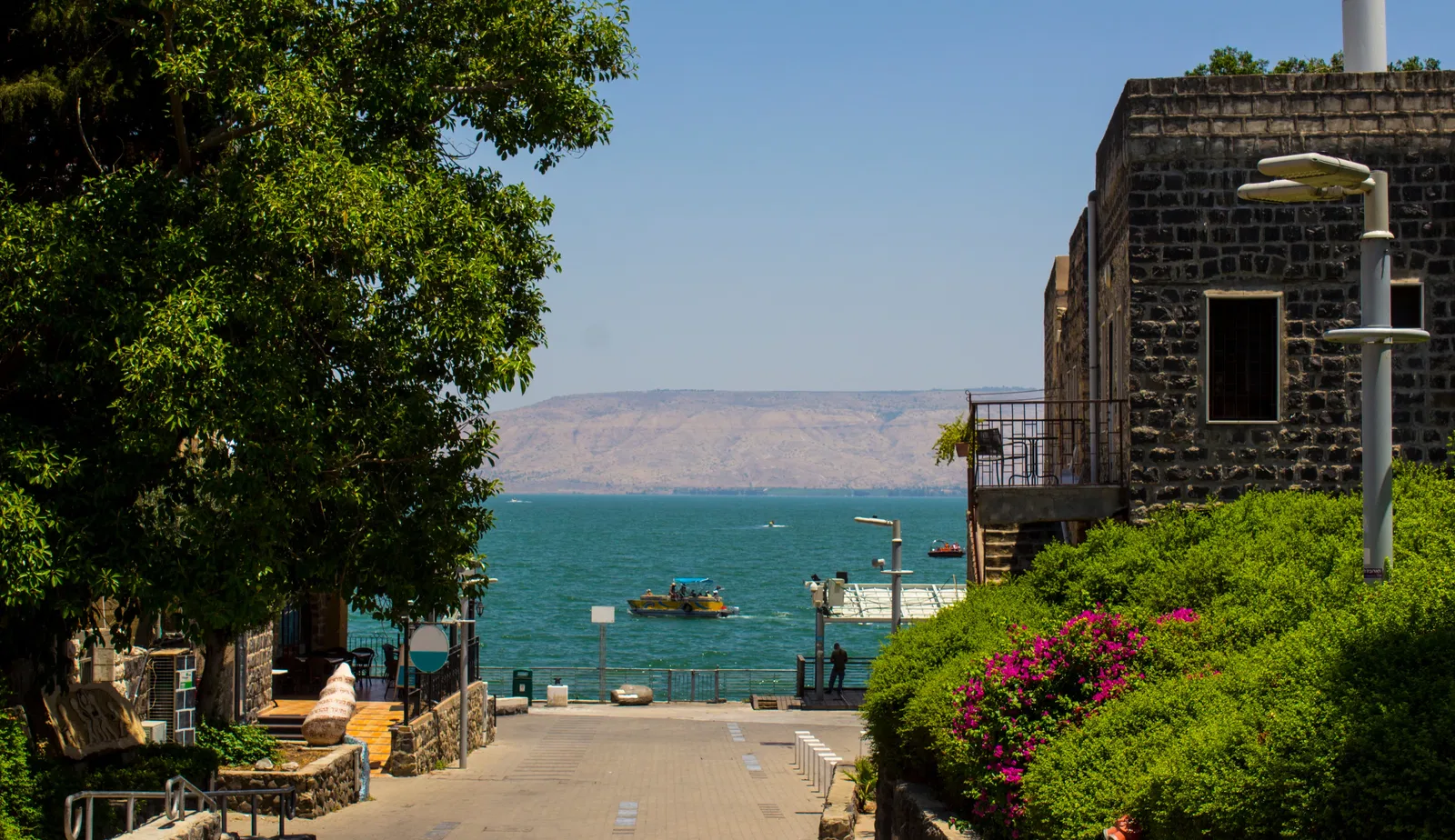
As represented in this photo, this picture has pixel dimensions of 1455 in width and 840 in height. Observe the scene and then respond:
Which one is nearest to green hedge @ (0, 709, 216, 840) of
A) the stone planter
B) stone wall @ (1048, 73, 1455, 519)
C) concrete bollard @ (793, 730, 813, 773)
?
the stone planter

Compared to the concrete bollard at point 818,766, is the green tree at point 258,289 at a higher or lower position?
higher

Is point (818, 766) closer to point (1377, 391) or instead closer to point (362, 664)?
point (362, 664)

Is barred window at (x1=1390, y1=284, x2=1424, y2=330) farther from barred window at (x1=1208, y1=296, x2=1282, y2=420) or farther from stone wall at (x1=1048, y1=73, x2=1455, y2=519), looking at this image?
barred window at (x1=1208, y1=296, x2=1282, y2=420)

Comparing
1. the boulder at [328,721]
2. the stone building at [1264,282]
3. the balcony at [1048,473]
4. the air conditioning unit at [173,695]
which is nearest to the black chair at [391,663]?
the boulder at [328,721]

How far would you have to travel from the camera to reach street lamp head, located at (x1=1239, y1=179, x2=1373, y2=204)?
9203 mm

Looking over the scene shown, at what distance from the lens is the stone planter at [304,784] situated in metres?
19.2

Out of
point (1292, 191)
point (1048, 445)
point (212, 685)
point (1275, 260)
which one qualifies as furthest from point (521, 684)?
point (1292, 191)

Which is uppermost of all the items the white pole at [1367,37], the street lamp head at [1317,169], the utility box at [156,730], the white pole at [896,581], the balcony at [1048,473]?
the white pole at [1367,37]

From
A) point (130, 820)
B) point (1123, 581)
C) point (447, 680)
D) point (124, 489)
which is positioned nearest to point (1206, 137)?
point (1123, 581)

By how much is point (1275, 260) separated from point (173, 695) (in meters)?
17.1

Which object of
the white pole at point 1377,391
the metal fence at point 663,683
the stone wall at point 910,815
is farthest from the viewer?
the metal fence at point 663,683

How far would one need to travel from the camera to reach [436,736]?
2595 cm

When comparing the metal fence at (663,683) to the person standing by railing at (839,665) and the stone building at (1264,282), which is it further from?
the stone building at (1264,282)

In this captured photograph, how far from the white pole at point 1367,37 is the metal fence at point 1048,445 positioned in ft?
15.7
